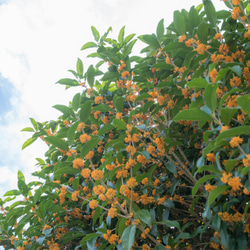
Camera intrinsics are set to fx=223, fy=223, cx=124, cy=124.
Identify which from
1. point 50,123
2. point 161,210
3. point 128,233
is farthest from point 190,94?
point 50,123

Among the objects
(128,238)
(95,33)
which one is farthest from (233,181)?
(95,33)

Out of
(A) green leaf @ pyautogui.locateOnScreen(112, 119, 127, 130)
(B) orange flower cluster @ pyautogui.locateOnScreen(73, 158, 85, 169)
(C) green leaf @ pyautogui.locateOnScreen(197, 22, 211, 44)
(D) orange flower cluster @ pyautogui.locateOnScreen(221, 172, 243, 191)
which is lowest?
(D) orange flower cluster @ pyautogui.locateOnScreen(221, 172, 243, 191)

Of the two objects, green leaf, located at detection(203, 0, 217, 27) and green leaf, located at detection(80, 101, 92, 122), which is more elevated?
green leaf, located at detection(203, 0, 217, 27)

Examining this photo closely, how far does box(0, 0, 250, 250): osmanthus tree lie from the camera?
1.36 meters

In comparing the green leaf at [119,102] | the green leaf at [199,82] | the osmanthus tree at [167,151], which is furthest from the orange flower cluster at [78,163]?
the green leaf at [199,82]

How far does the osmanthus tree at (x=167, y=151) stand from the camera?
4.48 feet

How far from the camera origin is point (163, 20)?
2.50 meters

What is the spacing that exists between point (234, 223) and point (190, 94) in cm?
112

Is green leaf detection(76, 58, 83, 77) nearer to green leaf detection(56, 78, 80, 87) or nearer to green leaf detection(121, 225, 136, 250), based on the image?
green leaf detection(56, 78, 80, 87)

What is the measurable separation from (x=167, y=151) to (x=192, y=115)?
84 centimetres

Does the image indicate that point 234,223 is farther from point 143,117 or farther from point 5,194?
point 5,194

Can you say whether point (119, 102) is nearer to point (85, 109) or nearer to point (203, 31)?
point (85, 109)

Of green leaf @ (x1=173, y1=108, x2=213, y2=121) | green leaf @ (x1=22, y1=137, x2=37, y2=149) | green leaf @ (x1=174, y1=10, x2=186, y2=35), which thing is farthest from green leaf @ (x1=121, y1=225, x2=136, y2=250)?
green leaf @ (x1=22, y1=137, x2=37, y2=149)

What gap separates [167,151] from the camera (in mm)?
2041
